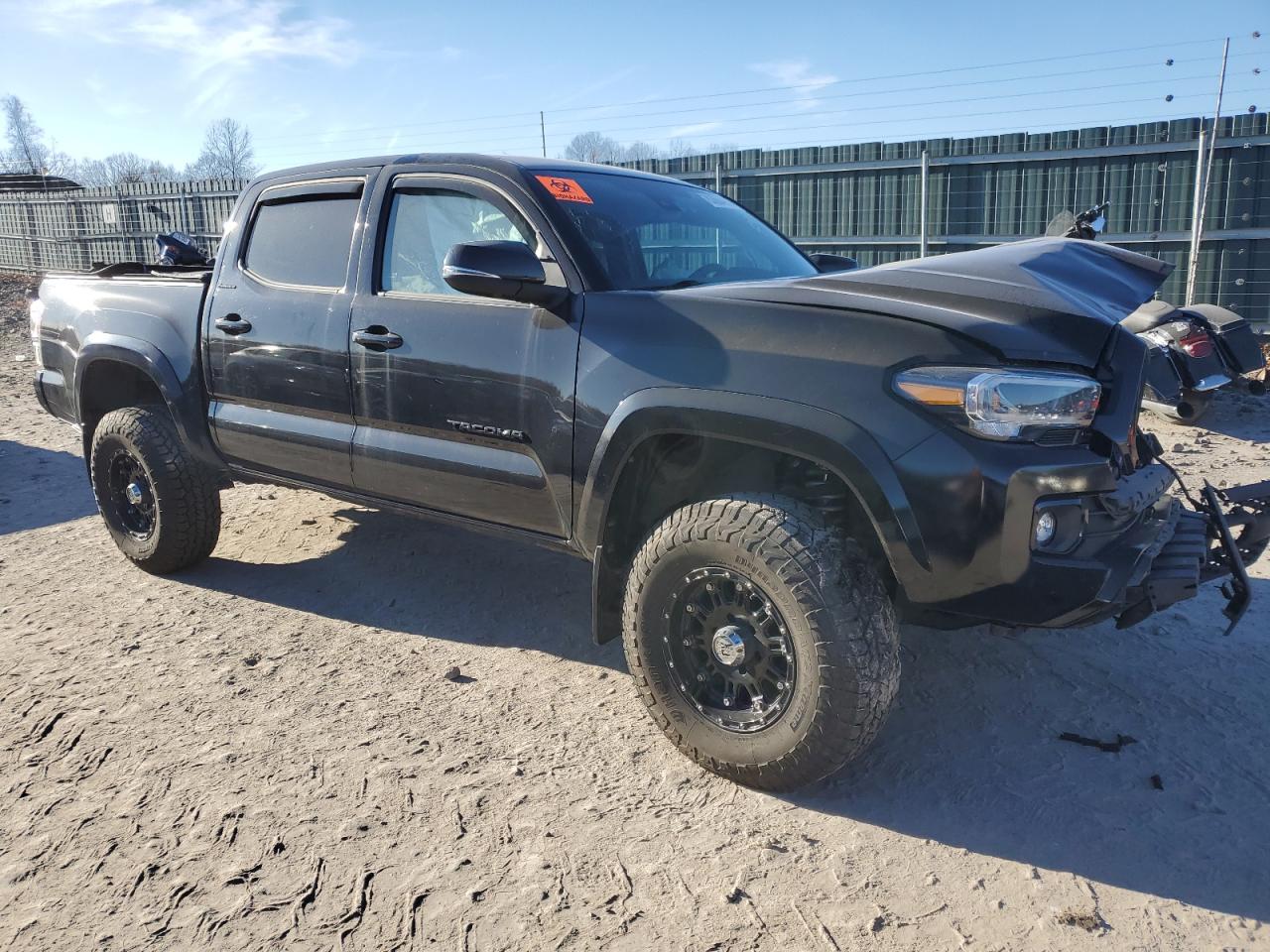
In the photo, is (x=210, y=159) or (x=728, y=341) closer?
(x=728, y=341)

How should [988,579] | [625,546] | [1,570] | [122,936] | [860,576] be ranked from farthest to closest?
1. [1,570]
2. [625,546]
3. [860,576]
4. [988,579]
5. [122,936]

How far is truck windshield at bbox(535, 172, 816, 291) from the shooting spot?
345 cm

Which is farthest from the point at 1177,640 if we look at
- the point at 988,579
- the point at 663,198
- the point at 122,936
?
the point at 122,936

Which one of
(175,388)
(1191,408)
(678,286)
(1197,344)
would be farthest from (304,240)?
(1191,408)

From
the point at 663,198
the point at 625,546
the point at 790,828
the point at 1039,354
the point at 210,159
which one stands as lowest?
the point at 790,828

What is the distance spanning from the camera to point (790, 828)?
279 centimetres

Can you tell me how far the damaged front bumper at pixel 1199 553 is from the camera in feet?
8.64

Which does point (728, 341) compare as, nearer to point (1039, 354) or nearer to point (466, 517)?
point (1039, 354)

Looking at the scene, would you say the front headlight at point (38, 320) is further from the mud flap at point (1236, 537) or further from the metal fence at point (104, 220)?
the metal fence at point (104, 220)

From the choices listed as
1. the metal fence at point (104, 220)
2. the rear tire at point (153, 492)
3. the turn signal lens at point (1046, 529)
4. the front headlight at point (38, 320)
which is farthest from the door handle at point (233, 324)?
the metal fence at point (104, 220)

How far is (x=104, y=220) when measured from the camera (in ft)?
68.4

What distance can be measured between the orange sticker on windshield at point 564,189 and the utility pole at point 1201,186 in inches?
360

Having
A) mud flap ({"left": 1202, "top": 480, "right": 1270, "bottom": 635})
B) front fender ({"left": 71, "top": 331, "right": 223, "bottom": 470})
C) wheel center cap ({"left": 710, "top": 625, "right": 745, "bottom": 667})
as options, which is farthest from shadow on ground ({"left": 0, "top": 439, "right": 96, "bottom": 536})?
mud flap ({"left": 1202, "top": 480, "right": 1270, "bottom": 635})

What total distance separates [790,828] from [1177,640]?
6.95 feet
